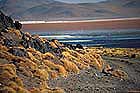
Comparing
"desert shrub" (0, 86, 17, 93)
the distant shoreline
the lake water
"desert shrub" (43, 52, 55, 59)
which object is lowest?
the distant shoreline

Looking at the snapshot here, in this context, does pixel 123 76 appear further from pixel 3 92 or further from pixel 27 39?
pixel 3 92

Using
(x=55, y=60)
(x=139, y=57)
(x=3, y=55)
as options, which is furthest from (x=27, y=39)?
(x=139, y=57)

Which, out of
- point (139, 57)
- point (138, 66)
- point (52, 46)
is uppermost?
point (52, 46)

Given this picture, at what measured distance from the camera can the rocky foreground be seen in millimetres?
21609

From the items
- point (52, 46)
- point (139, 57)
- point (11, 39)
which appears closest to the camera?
point (11, 39)

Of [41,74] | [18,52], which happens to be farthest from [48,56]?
[41,74]

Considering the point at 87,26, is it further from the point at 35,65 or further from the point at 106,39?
the point at 35,65

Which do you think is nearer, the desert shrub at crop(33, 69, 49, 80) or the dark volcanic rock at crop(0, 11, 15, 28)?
the desert shrub at crop(33, 69, 49, 80)

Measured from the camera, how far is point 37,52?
3012 centimetres

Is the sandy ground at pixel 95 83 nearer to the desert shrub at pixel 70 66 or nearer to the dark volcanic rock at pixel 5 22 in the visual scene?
the desert shrub at pixel 70 66

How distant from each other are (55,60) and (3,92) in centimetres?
1121

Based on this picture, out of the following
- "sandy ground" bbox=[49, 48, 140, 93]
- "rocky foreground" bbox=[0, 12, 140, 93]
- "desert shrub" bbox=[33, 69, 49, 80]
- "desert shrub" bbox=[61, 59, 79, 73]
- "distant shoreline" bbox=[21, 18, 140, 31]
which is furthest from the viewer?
"distant shoreline" bbox=[21, 18, 140, 31]

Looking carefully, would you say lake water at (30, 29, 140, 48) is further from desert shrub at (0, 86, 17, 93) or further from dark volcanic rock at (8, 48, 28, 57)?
desert shrub at (0, 86, 17, 93)

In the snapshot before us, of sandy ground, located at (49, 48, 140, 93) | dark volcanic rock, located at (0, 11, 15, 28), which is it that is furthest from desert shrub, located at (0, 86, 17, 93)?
dark volcanic rock, located at (0, 11, 15, 28)
